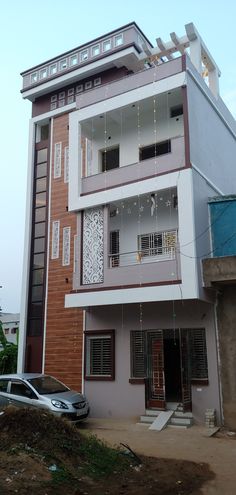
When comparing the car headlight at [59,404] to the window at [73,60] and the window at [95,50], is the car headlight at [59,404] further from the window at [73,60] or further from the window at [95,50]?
the window at [73,60]

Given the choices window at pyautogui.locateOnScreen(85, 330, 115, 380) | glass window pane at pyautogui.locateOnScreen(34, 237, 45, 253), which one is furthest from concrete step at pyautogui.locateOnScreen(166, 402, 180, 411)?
glass window pane at pyautogui.locateOnScreen(34, 237, 45, 253)

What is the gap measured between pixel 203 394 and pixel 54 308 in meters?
6.47

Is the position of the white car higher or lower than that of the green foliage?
lower

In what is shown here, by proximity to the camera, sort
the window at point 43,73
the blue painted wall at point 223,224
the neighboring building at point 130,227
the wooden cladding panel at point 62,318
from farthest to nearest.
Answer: the window at point 43,73, the wooden cladding panel at point 62,318, the blue painted wall at point 223,224, the neighboring building at point 130,227

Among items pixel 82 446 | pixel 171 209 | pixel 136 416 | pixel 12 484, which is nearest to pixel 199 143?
pixel 171 209

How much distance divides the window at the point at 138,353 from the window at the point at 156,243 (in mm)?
2536

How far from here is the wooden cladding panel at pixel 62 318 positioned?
15805 mm

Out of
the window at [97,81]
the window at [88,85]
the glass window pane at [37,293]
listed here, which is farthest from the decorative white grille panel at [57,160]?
the glass window pane at [37,293]

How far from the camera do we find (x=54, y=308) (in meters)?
16.8

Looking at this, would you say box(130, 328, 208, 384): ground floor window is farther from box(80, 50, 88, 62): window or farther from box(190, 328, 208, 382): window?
box(80, 50, 88, 62): window

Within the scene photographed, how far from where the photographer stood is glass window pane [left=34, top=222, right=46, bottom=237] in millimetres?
18078

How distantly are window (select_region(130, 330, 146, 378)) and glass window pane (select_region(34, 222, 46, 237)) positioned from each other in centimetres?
600

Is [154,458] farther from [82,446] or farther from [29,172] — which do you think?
[29,172]

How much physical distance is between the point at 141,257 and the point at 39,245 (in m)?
5.11
